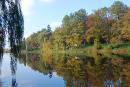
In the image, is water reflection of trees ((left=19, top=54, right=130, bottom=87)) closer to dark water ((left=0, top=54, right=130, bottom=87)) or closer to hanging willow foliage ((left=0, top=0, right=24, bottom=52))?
dark water ((left=0, top=54, right=130, bottom=87))

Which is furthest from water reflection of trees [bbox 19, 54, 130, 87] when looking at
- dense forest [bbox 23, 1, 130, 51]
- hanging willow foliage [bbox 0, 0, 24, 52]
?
dense forest [bbox 23, 1, 130, 51]

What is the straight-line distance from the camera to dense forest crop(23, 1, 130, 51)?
86250 millimetres

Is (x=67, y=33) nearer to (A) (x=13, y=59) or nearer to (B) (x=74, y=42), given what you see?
(B) (x=74, y=42)

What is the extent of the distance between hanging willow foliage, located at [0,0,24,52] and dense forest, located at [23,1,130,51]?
248 feet

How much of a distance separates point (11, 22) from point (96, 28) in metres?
89.4

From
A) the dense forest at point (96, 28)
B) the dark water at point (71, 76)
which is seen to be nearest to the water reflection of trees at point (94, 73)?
the dark water at point (71, 76)

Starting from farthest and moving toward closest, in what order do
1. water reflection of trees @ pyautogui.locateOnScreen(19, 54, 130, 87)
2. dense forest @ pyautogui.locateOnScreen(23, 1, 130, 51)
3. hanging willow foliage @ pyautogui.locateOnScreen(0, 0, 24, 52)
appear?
dense forest @ pyautogui.locateOnScreen(23, 1, 130, 51) < water reflection of trees @ pyautogui.locateOnScreen(19, 54, 130, 87) < hanging willow foliage @ pyautogui.locateOnScreen(0, 0, 24, 52)

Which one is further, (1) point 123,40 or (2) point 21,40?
(1) point 123,40

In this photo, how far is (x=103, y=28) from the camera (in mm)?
93500

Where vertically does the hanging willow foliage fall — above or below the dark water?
above

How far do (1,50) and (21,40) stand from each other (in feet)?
1.16

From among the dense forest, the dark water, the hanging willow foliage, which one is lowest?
the dark water

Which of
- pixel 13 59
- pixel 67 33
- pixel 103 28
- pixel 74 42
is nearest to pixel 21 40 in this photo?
pixel 13 59

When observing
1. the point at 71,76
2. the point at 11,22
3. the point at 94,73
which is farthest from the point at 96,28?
the point at 11,22
